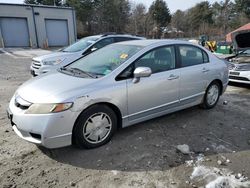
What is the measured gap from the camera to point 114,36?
333 inches

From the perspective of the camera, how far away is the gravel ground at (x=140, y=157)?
285cm

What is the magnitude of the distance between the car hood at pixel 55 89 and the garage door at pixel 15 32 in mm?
21779

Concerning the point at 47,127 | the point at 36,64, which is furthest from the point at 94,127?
the point at 36,64

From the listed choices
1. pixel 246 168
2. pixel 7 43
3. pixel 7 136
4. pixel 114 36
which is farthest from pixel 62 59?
pixel 7 43

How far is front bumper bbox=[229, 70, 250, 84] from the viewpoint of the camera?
22.8 ft

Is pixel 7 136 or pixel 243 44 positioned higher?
pixel 243 44

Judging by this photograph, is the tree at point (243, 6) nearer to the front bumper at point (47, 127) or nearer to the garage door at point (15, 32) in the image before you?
the garage door at point (15, 32)

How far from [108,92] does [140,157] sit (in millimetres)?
1016

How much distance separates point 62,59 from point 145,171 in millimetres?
5489

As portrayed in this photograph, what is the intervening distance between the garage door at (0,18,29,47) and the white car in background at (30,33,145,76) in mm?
17297

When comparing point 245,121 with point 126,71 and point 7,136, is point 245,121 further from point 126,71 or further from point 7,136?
point 7,136

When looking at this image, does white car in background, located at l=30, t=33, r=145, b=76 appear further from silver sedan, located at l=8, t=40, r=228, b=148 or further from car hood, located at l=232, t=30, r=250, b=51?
car hood, located at l=232, t=30, r=250, b=51

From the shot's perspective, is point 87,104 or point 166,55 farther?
point 166,55

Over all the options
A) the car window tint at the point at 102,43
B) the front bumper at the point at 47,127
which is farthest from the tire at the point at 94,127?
the car window tint at the point at 102,43
